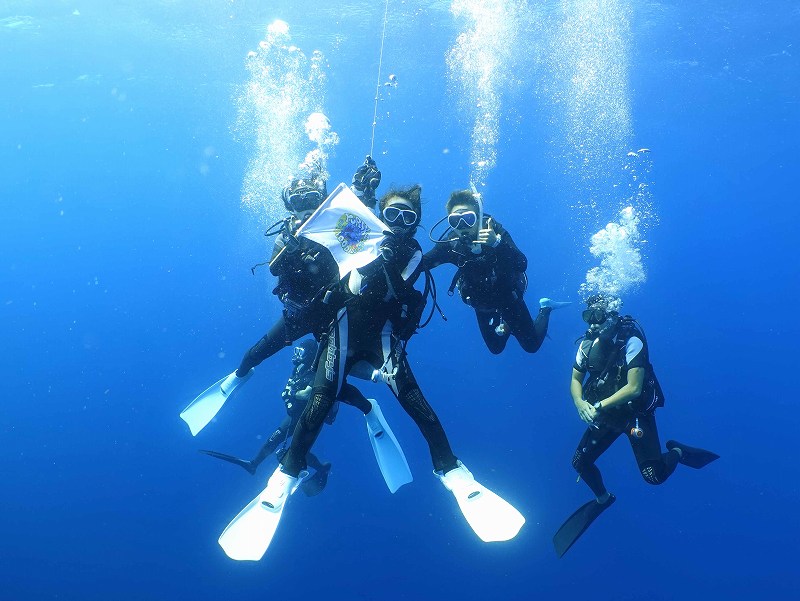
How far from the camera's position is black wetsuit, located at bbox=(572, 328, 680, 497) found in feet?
22.2

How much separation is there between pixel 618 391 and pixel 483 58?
27.6 m

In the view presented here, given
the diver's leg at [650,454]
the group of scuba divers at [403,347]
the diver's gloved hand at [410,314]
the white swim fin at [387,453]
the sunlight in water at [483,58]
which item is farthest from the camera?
the sunlight in water at [483,58]

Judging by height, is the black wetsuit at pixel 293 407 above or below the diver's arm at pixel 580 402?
above

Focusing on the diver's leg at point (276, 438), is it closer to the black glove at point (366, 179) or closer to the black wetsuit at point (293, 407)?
the black wetsuit at point (293, 407)

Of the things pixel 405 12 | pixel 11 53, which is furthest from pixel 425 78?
pixel 11 53

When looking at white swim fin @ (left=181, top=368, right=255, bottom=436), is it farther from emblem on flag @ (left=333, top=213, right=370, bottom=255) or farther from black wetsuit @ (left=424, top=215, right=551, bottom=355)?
emblem on flag @ (left=333, top=213, right=370, bottom=255)

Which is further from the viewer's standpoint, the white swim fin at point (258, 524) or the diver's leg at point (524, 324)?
the diver's leg at point (524, 324)

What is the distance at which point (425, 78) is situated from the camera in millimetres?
29344

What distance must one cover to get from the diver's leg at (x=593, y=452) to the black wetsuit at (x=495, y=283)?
6.67 ft

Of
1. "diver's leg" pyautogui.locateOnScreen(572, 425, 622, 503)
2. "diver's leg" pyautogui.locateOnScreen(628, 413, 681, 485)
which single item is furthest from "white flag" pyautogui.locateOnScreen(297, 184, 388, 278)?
"diver's leg" pyautogui.locateOnScreen(628, 413, 681, 485)

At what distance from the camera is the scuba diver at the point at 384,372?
475cm

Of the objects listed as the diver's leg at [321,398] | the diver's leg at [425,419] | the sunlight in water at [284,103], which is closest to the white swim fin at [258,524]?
the diver's leg at [321,398]

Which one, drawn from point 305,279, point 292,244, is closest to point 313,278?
point 305,279

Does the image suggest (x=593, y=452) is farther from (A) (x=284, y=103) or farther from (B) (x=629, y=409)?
(A) (x=284, y=103)
